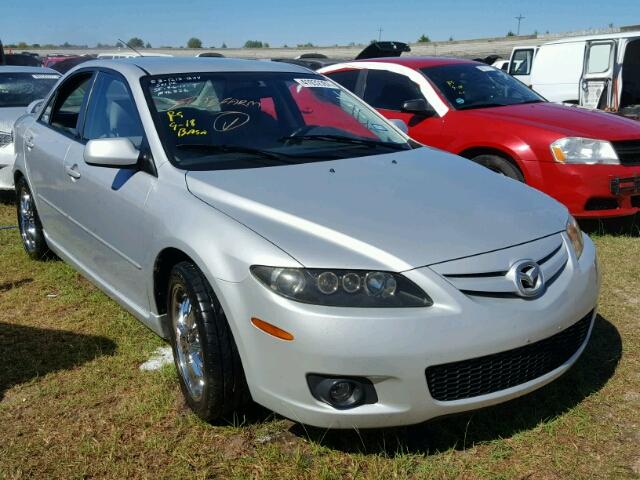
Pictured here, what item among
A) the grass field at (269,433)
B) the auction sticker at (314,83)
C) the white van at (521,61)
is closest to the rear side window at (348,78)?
the auction sticker at (314,83)

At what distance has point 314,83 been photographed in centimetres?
426

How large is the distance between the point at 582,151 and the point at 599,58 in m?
7.06

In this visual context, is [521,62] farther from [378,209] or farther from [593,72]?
[378,209]

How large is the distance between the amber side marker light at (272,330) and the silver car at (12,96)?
5.57 m

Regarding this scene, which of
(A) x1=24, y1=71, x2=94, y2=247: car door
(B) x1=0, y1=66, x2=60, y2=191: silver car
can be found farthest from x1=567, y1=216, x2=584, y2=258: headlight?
(B) x1=0, y1=66, x2=60, y2=191: silver car

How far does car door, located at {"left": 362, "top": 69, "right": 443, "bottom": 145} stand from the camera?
6.32 meters

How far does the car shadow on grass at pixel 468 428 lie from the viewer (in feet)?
9.18

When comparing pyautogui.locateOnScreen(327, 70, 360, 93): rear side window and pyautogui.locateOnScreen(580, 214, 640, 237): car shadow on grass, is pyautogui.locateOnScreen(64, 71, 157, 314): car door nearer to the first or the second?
pyautogui.locateOnScreen(327, 70, 360, 93): rear side window

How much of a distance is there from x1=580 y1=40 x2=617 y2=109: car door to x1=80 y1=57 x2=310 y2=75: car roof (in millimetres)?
8005

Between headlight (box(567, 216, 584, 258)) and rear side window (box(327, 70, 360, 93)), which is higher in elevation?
rear side window (box(327, 70, 360, 93))

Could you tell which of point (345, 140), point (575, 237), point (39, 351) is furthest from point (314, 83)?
point (39, 351)

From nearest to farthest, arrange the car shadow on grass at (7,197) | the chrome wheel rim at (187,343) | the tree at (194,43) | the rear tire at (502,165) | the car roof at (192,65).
Result: 1. the chrome wheel rim at (187,343)
2. the car roof at (192,65)
3. the rear tire at (502,165)
4. the car shadow on grass at (7,197)
5. the tree at (194,43)

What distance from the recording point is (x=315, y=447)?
109 inches

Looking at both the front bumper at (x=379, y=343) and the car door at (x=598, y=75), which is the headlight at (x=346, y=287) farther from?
the car door at (x=598, y=75)
